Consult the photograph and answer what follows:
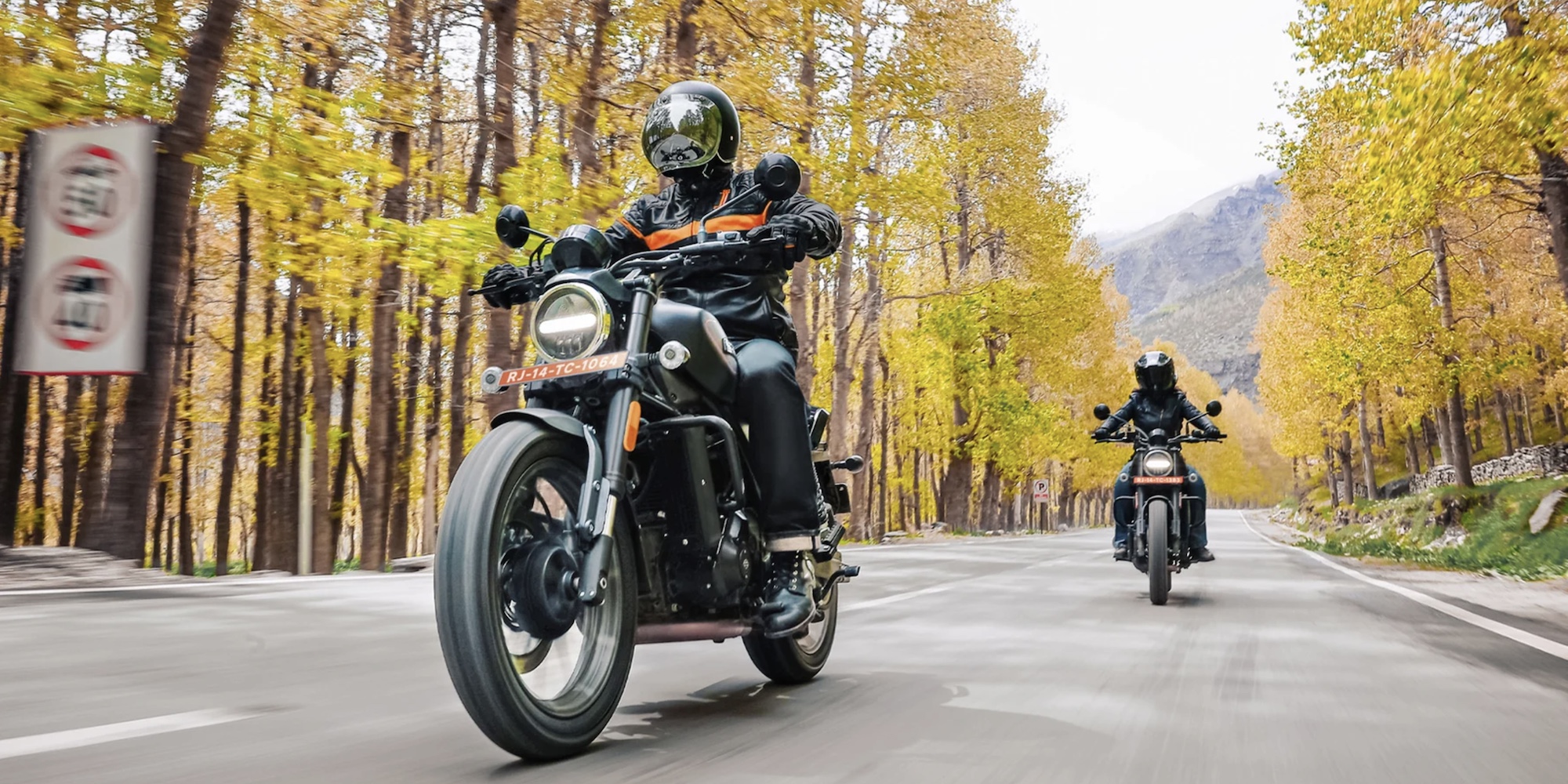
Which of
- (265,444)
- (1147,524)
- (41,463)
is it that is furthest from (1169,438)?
(41,463)

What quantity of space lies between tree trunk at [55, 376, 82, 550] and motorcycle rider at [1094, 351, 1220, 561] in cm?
1962

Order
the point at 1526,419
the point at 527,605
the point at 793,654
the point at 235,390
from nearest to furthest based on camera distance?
the point at 527,605 → the point at 793,654 → the point at 235,390 → the point at 1526,419

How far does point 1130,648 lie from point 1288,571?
8.69 meters

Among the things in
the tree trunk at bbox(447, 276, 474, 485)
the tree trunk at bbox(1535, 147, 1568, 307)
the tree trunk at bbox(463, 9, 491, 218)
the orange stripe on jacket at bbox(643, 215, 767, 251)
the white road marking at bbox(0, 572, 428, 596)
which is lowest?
the white road marking at bbox(0, 572, 428, 596)

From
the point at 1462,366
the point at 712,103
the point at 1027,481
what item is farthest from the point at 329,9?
the point at 1027,481

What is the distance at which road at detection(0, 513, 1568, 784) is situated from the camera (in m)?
2.79

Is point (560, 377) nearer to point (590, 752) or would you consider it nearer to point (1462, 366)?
point (590, 752)

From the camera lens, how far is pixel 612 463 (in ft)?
9.69

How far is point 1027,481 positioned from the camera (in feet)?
182

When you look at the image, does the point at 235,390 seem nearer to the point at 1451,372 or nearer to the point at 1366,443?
the point at 1451,372

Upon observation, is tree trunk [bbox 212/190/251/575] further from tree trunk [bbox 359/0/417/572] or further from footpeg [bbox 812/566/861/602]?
footpeg [bbox 812/566/861/602]

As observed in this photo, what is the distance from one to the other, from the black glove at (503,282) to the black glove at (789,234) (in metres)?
0.75

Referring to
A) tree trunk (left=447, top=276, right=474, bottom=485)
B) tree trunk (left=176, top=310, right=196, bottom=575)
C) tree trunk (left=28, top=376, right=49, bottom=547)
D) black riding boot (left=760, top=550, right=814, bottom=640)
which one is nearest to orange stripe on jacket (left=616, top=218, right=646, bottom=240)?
black riding boot (left=760, top=550, right=814, bottom=640)

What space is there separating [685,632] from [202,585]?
4.27 metres
